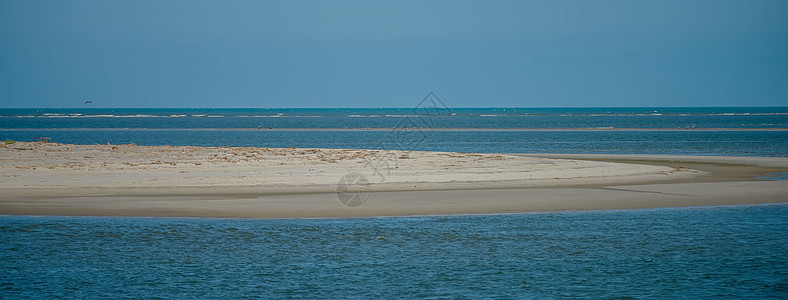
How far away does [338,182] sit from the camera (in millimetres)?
27484

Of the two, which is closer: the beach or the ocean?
the ocean

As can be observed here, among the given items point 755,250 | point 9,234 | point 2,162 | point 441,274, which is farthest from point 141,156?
point 755,250

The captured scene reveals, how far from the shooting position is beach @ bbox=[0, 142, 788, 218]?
22.1 meters

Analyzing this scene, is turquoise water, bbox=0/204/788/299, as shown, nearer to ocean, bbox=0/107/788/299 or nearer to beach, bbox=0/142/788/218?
ocean, bbox=0/107/788/299

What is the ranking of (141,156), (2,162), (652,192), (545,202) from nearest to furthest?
(545,202), (652,192), (2,162), (141,156)

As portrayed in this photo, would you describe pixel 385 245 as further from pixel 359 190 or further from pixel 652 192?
pixel 652 192

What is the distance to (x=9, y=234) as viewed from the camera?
58.0 feet

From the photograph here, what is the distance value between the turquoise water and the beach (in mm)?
1731

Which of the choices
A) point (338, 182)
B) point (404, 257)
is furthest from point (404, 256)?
point (338, 182)

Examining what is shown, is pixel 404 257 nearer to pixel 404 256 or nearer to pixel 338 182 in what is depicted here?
pixel 404 256

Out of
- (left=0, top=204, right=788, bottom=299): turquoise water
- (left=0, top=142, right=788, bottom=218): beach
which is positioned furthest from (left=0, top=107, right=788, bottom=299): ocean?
(left=0, top=142, right=788, bottom=218): beach

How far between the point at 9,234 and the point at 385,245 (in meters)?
8.82

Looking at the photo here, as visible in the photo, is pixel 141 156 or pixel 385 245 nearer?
pixel 385 245

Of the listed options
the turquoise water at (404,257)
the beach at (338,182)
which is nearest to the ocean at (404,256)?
the turquoise water at (404,257)
